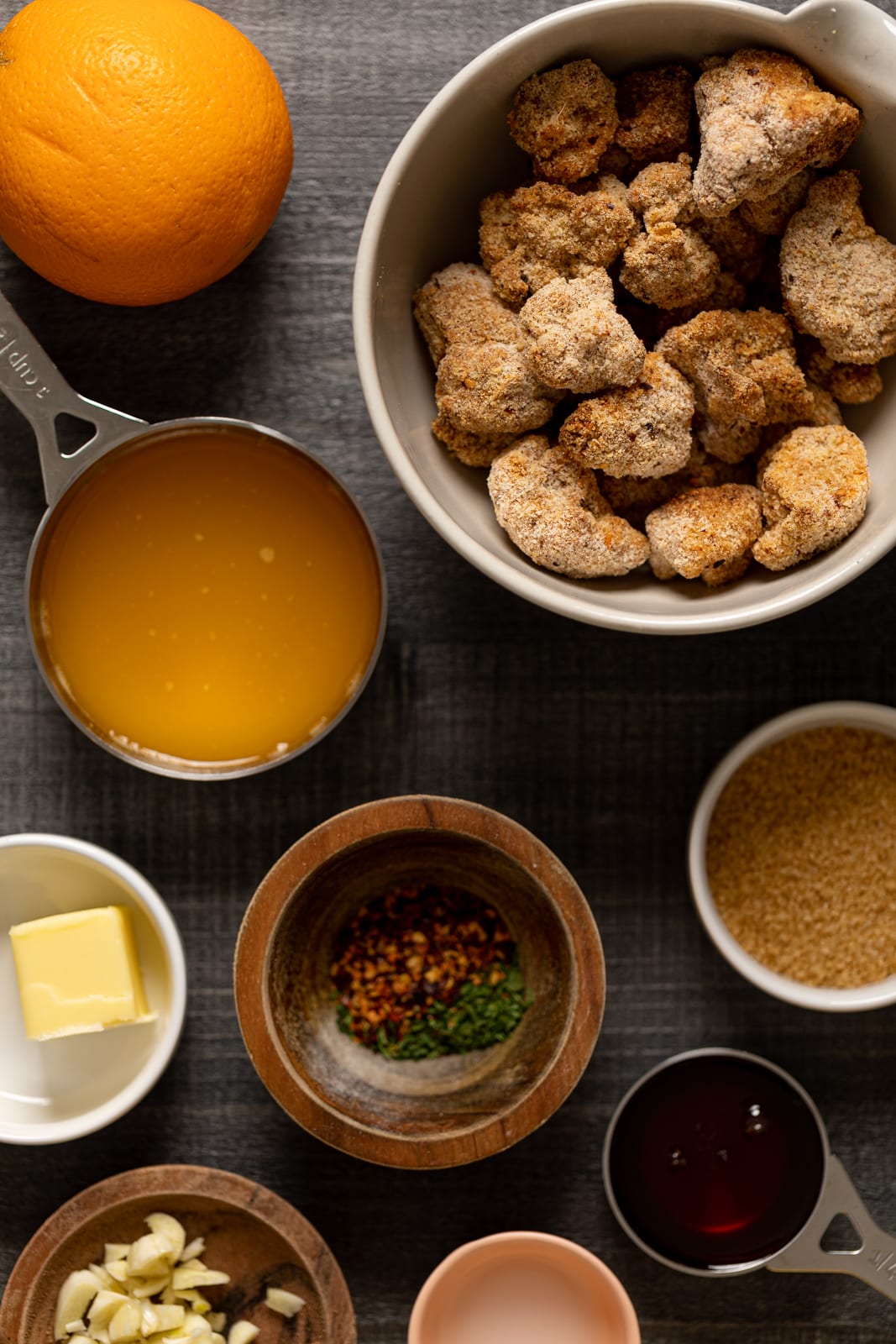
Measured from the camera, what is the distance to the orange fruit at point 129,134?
1.13 m

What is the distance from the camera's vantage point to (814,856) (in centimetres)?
140

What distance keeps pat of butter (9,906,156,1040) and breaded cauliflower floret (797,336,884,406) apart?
0.94 metres

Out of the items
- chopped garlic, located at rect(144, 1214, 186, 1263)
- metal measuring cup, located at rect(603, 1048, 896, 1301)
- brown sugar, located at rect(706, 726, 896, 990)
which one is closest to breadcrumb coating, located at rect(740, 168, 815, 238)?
brown sugar, located at rect(706, 726, 896, 990)

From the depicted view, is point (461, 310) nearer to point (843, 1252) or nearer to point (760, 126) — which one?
point (760, 126)

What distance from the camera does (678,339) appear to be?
111 cm

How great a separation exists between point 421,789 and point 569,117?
74cm

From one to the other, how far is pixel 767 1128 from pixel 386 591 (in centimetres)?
77

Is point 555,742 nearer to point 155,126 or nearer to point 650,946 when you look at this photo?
point 650,946

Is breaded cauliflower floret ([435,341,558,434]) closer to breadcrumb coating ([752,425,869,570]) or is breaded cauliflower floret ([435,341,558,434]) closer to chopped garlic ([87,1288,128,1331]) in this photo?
breadcrumb coating ([752,425,869,570])

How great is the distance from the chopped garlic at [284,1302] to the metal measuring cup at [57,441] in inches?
23.7

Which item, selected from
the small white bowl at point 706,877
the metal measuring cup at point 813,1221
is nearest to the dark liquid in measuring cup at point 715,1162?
the metal measuring cup at point 813,1221

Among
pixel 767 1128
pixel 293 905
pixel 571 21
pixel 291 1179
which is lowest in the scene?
pixel 291 1179

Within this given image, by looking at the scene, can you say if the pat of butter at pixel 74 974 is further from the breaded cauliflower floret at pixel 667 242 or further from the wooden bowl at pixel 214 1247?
the breaded cauliflower floret at pixel 667 242

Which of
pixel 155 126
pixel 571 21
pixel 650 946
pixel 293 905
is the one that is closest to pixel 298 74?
pixel 155 126
